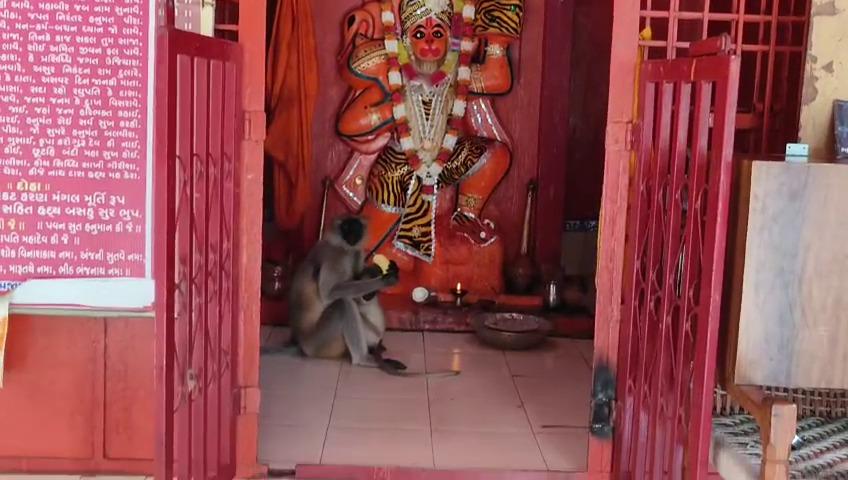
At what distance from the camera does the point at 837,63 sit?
9.72 ft

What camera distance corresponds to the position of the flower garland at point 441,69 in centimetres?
524

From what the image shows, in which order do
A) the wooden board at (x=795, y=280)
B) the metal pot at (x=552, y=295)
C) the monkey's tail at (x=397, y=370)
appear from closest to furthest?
the wooden board at (x=795, y=280)
the monkey's tail at (x=397, y=370)
the metal pot at (x=552, y=295)


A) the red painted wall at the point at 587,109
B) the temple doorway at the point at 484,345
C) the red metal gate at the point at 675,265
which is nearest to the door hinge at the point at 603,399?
the red metal gate at the point at 675,265

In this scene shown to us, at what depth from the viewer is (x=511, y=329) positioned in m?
4.71

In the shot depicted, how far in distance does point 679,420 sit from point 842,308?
527mm

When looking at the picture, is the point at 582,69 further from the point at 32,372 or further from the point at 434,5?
the point at 32,372

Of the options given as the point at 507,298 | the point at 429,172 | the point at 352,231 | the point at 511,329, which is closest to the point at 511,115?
→ the point at 429,172

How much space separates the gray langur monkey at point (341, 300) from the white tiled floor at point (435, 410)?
93mm

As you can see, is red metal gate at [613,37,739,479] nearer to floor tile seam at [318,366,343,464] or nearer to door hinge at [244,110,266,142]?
floor tile seam at [318,366,343,464]

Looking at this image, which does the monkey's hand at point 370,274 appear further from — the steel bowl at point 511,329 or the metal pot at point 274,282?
the metal pot at point 274,282

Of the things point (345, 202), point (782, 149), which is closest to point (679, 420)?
point (782, 149)

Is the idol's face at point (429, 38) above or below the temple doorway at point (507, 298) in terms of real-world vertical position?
above

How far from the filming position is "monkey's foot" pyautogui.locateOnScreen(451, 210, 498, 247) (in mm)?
5293

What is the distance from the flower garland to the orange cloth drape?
45 cm
